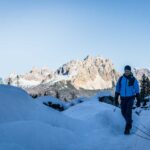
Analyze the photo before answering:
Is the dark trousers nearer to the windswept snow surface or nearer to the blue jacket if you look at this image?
the blue jacket

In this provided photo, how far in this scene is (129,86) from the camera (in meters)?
13.4

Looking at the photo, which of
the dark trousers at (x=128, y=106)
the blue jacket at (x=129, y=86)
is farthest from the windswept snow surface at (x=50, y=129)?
the blue jacket at (x=129, y=86)

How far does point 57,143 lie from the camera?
10.4 metres

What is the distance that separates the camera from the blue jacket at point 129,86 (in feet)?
43.8

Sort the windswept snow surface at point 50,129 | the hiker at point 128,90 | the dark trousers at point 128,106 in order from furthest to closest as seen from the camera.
Result: the dark trousers at point 128,106 < the hiker at point 128,90 < the windswept snow surface at point 50,129

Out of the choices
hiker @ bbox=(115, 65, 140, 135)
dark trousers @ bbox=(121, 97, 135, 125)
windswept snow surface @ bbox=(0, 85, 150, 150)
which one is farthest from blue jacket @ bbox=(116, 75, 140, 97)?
windswept snow surface @ bbox=(0, 85, 150, 150)

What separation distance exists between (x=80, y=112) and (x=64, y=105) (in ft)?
27.1

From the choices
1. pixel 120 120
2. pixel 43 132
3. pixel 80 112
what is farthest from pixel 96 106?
pixel 43 132

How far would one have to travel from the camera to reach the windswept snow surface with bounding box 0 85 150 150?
9.64 metres

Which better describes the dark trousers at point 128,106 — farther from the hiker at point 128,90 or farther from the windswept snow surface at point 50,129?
the windswept snow surface at point 50,129

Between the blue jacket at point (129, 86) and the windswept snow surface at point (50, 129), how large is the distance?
994 millimetres

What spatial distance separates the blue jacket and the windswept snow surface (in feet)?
3.26

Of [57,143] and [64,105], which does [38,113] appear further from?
[64,105]

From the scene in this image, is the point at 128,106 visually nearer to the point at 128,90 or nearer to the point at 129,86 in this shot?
the point at 128,90
